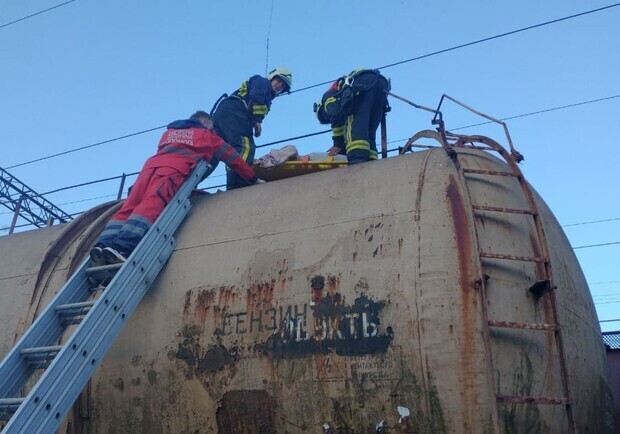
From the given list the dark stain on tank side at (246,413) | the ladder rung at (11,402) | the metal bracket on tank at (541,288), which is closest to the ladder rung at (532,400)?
the metal bracket on tank at (541,288)

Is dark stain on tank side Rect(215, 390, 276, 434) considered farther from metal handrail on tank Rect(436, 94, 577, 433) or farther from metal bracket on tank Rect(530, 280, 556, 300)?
metal bracket on tank Rect(530, 280, 556, 300)

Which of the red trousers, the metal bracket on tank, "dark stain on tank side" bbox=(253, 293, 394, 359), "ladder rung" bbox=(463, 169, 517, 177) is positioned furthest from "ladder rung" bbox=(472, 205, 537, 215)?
the red trousers

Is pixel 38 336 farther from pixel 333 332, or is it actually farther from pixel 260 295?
pixel 333 332

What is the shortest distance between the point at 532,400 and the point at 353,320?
119cm

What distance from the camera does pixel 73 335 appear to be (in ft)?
13.3

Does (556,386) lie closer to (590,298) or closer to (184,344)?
(590,298)

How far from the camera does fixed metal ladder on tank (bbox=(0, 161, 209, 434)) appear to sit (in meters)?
3.79

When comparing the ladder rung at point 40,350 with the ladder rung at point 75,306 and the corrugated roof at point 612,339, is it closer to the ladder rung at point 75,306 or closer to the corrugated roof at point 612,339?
the ladder rung at point 75,306

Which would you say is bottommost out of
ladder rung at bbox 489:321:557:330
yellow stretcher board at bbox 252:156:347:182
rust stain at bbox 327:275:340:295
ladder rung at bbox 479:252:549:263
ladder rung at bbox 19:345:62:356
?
ladder rung at bbox 19:345:62:356

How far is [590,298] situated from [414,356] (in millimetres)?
2113

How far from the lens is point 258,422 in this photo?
13.8 feet

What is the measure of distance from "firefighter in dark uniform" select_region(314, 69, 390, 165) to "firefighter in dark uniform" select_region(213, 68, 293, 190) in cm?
73

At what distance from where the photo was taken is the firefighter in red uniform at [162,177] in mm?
4938

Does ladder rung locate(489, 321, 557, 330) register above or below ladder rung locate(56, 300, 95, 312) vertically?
below
